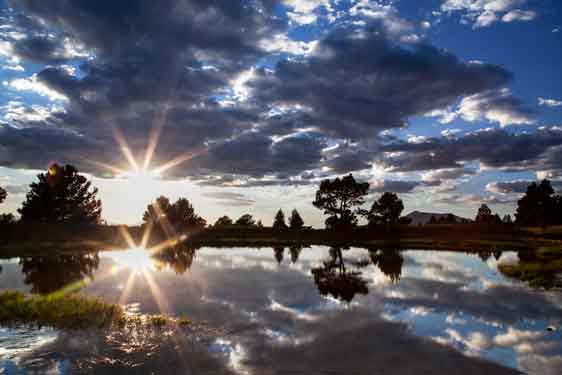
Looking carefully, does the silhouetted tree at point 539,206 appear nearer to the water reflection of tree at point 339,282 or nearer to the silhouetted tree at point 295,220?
the silhouetted tree at point 295,220

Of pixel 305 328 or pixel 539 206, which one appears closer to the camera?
pixel 305 328

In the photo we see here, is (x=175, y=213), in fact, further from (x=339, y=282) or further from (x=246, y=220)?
(x=339, y=282)

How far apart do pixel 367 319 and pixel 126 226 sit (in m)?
110

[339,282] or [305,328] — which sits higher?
[305,328]

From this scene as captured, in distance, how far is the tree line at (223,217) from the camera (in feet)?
332

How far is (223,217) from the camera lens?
563 feet

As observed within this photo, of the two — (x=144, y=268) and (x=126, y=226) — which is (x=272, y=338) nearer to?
(x=144, y=268)

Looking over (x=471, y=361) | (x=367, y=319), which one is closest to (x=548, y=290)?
(x=367, y=319)

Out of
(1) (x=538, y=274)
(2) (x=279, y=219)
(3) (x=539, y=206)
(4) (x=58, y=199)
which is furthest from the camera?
(2) (x=279, y=219)

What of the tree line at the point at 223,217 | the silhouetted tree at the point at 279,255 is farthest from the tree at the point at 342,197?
the silhouetted tree at the point at 279,255

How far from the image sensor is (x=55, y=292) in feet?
89.2

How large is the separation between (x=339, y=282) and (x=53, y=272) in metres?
27.3

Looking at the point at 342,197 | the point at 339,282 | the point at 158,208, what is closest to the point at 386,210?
the point at 342,197

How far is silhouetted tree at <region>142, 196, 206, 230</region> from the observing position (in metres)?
141
